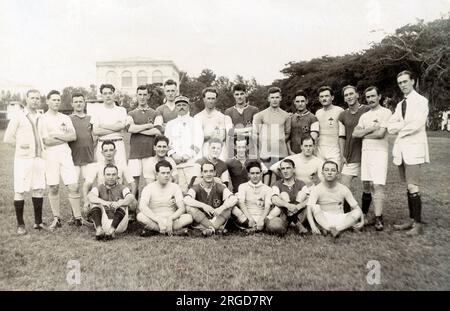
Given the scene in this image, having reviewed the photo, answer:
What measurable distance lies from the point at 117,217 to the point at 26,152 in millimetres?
1663

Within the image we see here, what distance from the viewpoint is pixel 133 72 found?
64.6 metres

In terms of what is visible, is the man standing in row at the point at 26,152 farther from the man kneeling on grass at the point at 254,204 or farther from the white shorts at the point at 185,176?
the man kneeling on grass at the point at 254,204

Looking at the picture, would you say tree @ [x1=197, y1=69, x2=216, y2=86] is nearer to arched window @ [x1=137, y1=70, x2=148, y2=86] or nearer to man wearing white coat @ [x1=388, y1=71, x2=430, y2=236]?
arched window @ [x1=137, y1=70, x2=148, y2=86]

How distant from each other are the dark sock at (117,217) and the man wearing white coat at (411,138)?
3.84m

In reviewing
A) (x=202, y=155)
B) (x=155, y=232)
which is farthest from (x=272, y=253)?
(x=202, y=155)

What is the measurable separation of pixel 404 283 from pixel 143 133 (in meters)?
4.39

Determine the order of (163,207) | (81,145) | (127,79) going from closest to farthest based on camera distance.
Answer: (163,207) → (81,145) → (127,79)

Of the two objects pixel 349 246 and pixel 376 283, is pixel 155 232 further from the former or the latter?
pixel 376 283

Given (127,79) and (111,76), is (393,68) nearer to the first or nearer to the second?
(111,76)

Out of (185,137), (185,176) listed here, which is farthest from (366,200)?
(185,137)

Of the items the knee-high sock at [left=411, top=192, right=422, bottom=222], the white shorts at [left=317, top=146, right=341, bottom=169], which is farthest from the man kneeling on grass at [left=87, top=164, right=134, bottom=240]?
the knee-high sock at [left=411, top=192, right=422, bottom=222]

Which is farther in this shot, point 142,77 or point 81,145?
point 142,77

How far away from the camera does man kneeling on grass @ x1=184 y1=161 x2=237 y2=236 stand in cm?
630

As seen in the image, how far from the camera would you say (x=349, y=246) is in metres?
5.54
